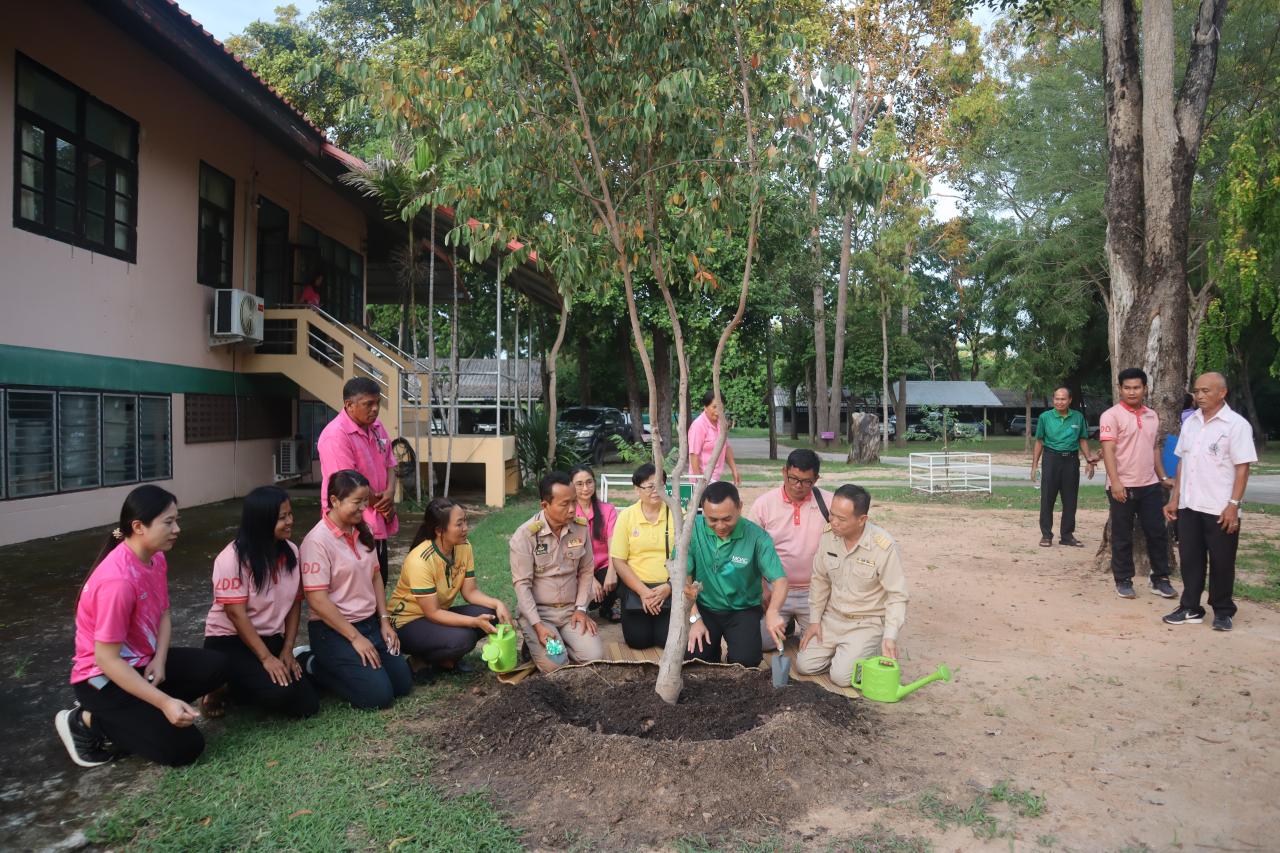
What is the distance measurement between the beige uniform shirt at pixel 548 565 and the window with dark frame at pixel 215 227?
874 centimetres

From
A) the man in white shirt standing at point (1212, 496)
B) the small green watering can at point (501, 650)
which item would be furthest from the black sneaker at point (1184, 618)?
the small green watering can at point (501, 650)

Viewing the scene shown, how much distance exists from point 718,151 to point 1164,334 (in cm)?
528

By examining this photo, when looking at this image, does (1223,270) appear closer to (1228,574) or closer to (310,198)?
(1228,574)

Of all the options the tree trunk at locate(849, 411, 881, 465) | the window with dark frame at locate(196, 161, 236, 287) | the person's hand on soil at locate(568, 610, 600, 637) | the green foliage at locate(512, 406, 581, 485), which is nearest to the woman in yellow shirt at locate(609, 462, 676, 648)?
the person's hand on soil at locate(568, 610, 600, 637)

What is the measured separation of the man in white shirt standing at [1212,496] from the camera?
5.73 m

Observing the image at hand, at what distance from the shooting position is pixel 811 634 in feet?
15.7

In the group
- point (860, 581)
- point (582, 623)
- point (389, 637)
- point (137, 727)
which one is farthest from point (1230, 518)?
point (137, 727)

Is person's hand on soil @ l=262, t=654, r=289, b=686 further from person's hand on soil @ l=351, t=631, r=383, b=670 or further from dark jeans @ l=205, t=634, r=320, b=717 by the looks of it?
person's hand on soil @ l=351, t=631, r=383, b=670

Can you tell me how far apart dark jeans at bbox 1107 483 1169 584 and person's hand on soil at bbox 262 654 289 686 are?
6185 mm

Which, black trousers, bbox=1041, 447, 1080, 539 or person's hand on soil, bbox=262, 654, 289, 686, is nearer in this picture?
person's hand on soil, bbox=262, 654, 289, 686

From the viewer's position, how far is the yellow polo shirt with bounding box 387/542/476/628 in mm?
4711

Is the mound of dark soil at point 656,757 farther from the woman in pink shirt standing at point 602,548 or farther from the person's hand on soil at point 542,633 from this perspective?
the woman in pink shirt standing at point 602,548

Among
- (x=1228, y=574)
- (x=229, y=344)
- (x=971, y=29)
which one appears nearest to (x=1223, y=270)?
(x=1228, y=574)

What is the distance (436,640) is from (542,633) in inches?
22.7
